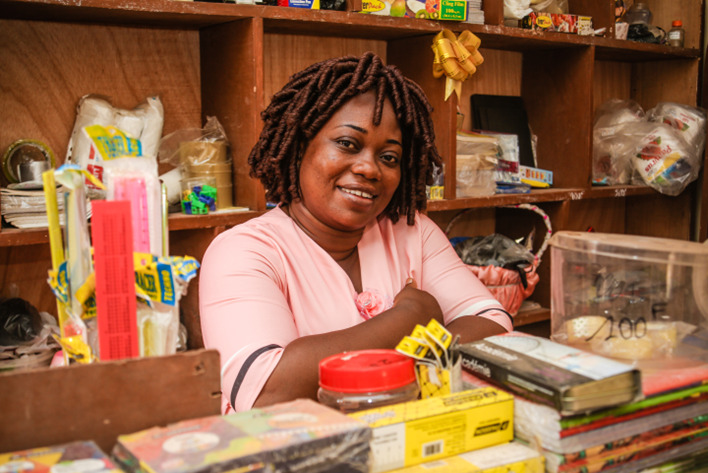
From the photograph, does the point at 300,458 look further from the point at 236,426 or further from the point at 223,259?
the point at 223,259

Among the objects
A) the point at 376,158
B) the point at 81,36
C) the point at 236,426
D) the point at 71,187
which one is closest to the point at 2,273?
the point at 81,36

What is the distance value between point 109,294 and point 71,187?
0.13 meters

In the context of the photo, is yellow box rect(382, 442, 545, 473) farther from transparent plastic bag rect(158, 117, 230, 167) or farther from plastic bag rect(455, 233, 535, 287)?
plastic bag rect(455, 233, 535, 287)

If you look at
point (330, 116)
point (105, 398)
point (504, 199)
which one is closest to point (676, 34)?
point (504, 199)

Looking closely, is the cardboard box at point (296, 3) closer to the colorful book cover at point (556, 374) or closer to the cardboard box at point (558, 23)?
the cardboard box at point (558, 23)

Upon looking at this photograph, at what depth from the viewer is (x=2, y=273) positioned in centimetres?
205

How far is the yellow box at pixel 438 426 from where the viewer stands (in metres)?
0.73

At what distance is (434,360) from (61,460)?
0.46 m

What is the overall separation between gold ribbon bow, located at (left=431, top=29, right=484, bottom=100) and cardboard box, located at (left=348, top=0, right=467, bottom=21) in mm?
61

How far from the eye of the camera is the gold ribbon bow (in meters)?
2.34

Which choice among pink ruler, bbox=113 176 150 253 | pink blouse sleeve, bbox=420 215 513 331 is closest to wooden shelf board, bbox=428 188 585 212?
pink blouse sleeve, bbox=420 215 513 331

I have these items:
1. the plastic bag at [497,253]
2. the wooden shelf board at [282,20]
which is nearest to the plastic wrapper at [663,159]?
the wooden shelf board at [282,20]

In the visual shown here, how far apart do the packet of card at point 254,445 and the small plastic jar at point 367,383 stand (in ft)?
0.30

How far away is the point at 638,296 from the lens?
105 centimetres
